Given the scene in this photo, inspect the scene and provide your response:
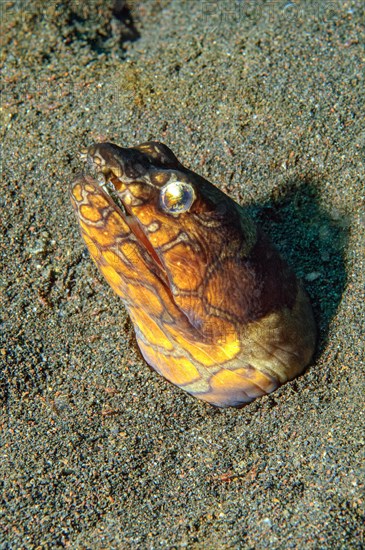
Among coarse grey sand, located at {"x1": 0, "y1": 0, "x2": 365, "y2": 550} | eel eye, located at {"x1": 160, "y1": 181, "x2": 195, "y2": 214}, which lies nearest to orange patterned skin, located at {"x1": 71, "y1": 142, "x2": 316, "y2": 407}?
eel eye, located at {"x1": 160, "y1": 181, "x2": 195, "y2": 214}

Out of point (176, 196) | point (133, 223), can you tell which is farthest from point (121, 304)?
point (176, 196)

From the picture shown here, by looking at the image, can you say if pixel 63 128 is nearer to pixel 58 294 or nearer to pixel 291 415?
pixel 58 294

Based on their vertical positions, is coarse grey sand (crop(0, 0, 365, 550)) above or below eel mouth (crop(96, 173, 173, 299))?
below

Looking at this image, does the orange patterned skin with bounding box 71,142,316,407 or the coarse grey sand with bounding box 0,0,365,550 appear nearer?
the orange patterned skin with bounding box 71,142,316,407

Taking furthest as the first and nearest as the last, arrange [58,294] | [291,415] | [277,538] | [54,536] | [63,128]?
[63,128] → [58,294] → [291,415] → [54,536] → [277,538]

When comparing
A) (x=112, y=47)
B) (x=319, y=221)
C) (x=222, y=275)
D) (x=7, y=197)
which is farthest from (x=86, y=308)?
(x=112, y=47)

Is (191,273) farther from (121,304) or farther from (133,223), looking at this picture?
(121,304)

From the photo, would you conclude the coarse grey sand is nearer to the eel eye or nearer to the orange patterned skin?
the orange patterned skin
